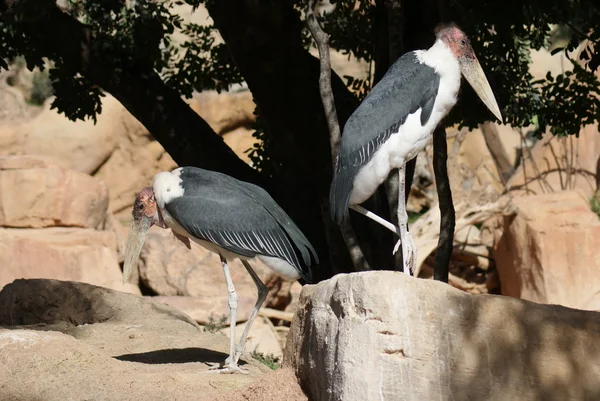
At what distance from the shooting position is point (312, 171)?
6574 mm

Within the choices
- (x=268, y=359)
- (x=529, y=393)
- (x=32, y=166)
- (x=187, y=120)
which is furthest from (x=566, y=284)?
(x=529, y=393)

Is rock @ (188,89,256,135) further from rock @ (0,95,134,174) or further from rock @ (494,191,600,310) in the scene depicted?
rock @ (494,191,600,310)

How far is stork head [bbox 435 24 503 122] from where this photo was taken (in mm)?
4664

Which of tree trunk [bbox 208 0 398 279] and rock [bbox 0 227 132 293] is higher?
tree trunk [bbox 208 0 398 279]

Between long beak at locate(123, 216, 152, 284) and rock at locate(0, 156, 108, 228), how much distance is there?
17.9 ft

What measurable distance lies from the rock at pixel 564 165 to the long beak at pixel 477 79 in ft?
24.5

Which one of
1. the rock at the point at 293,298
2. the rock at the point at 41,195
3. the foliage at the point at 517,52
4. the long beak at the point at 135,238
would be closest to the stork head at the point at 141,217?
the long beak at the point at 135,238

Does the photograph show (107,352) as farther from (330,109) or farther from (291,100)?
(291,100)

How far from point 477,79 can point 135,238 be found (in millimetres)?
2182

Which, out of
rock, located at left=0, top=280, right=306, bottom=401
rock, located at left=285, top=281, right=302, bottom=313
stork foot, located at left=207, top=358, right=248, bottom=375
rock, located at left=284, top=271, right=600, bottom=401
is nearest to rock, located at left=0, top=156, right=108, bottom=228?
rock, located at left=285, top=281, right=302, bottom=313

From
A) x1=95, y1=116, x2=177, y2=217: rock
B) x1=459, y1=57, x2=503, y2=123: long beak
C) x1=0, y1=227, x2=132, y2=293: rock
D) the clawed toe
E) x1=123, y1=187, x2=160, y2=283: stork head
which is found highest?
x1=95, y1=116, x2=177, y2=217: rock

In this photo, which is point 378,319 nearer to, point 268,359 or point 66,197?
point 268,359

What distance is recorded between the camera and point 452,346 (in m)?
3.68

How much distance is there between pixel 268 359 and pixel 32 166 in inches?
198
